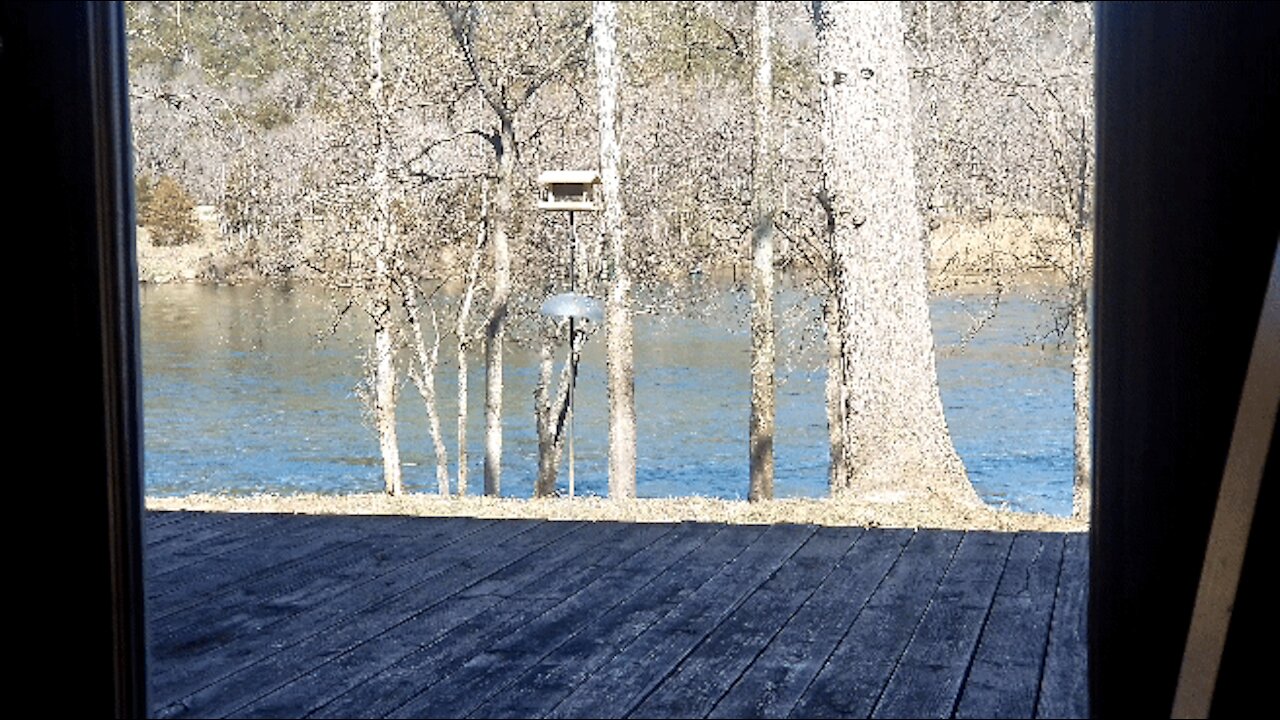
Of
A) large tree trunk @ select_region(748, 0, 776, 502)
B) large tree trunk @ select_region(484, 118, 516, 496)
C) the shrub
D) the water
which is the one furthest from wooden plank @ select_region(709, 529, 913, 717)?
the shrub

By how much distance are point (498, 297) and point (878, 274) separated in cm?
667

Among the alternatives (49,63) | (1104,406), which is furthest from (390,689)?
(1104,406)

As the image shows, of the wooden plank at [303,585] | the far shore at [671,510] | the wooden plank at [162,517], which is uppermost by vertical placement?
the wooden plank at [303,585]

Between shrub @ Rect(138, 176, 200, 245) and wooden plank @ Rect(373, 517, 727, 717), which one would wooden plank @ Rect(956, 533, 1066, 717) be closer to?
wooden plank @ Rect(373, 517, 727, 717)

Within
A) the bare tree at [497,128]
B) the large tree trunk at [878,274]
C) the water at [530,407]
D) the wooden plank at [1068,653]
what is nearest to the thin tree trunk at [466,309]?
the bare tree at [497,128]

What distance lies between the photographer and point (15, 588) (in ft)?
6.65

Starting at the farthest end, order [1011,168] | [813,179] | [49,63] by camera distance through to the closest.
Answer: [813,179] → [1011,168] → [49,63]

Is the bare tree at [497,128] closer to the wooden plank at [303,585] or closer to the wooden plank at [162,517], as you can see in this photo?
the wooden plank at [162,517]

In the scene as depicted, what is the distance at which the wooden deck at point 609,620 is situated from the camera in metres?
2.81

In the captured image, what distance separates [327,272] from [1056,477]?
19.9 feet

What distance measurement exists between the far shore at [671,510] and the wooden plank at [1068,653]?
138cm

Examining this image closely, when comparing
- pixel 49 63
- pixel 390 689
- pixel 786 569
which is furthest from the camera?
pixel 786 569

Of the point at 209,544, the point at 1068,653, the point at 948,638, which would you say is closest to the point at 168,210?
the point at 209,544

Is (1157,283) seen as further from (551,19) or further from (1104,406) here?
(551,19)
